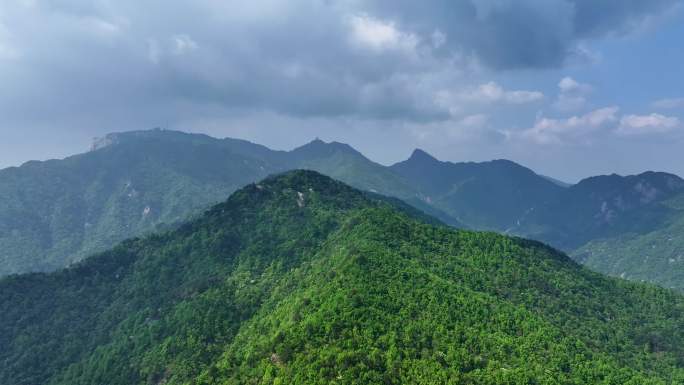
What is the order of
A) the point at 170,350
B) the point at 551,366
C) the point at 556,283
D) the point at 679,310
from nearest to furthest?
the point at 551,366, the point at 170,350, the point at 556,283, the point at 679,310

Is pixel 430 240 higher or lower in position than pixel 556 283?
higher

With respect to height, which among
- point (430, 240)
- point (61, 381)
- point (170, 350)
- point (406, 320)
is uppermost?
point (430, 240)

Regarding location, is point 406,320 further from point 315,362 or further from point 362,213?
point 362,213

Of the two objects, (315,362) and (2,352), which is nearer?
(315,362)

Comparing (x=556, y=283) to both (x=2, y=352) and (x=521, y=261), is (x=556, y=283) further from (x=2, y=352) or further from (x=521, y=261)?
(x=2, y=352)

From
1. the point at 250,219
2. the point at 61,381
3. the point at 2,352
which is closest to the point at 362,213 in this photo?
the point at 250,219

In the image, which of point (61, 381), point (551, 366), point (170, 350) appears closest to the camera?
point (551, 366)

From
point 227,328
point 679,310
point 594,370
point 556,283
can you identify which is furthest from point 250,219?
point 679,310
